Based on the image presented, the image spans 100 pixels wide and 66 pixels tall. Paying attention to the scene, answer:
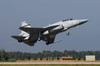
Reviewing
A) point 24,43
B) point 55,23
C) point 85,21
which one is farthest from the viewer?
point 24,43

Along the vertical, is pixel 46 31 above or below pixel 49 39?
above

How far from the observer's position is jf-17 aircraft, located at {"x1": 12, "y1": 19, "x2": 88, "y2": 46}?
65.1 metres

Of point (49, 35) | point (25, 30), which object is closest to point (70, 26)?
point (49, 35)

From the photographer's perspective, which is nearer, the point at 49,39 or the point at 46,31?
the point at 46,31

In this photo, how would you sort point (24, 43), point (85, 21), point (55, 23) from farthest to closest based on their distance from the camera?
point (24, 43) → point (55, 23) → point (85, 21)

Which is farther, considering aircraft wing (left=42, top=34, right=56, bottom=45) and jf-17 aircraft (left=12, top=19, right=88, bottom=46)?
aircraft wing (left=42, top=34, right=56, bottom=45)

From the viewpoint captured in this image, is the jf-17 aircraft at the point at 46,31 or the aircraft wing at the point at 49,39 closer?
the jf-17 aircraft at the point at 46,31

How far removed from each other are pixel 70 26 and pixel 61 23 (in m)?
2.47

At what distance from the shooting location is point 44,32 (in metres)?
68.7

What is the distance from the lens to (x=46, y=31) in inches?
2680

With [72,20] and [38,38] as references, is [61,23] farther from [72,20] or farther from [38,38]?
[38,38]

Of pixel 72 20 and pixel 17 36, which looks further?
pixel 17 36

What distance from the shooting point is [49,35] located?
2744 inches

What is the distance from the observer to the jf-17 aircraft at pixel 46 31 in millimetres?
65125
